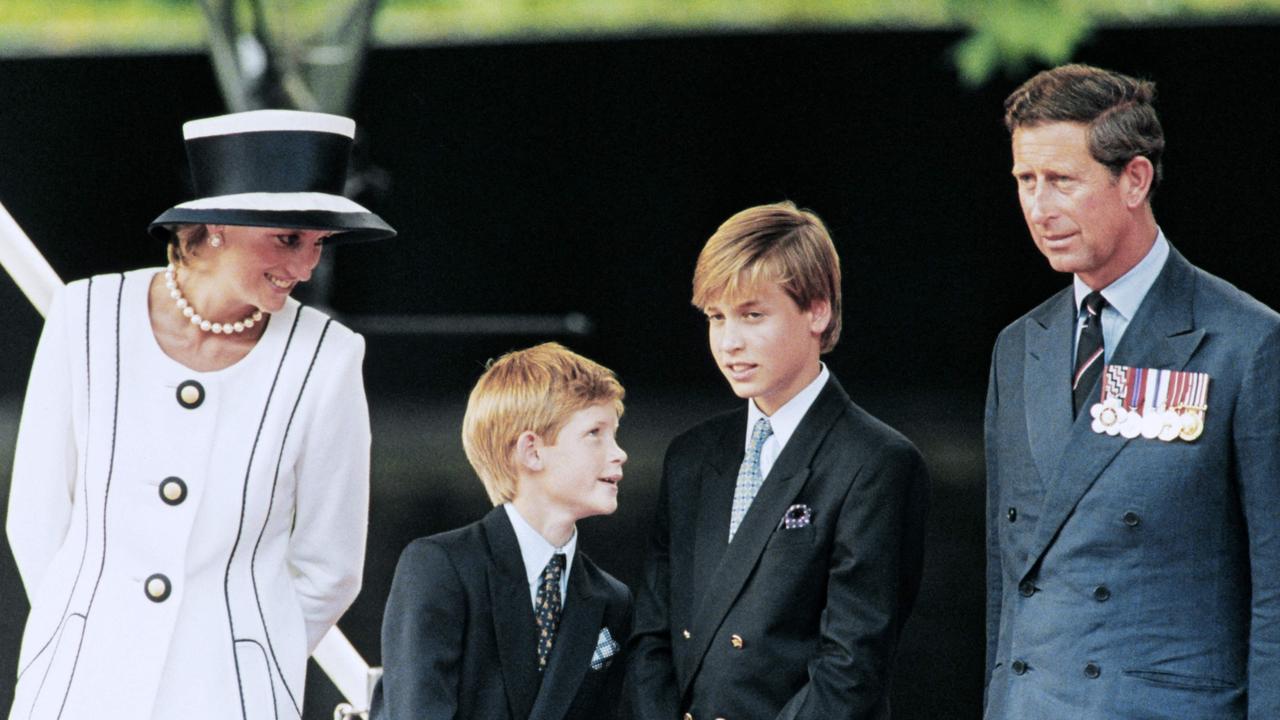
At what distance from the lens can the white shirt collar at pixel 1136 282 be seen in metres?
2.51

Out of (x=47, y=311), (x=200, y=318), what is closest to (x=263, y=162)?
(x=200, y=318)

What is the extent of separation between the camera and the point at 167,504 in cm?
262

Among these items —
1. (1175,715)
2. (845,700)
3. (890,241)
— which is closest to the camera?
(1175,715)

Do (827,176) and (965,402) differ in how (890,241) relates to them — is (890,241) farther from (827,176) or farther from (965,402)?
(965,402)

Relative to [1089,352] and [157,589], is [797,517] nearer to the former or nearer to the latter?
[1089,352]

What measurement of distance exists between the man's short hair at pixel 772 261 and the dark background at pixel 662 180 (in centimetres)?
860

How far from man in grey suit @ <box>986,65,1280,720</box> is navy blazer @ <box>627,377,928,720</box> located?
16 cm

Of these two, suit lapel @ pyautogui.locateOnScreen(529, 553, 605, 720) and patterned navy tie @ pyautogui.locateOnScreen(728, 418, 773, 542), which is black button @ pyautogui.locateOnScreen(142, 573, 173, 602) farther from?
patterned navy tie @ pyautogui.locateOnScreen(728, 418, 773, 542)

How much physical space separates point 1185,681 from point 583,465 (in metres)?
0.93

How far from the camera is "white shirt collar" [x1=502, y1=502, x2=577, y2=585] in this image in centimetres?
275

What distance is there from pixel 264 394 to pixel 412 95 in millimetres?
10788

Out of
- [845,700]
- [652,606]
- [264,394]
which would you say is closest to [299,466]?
[264,394]

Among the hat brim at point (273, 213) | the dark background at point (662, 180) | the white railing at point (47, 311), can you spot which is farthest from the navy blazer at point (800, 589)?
the dark background at point (662, 180)

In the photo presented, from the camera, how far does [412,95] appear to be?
43.3ft
